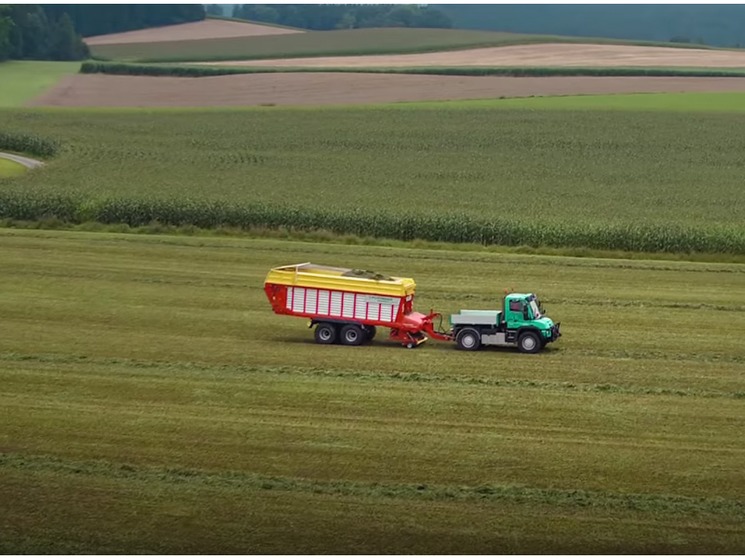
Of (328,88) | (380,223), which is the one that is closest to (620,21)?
(328,88)

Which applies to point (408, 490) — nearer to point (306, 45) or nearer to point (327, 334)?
point (327, 334)

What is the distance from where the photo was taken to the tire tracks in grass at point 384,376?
22625 mm

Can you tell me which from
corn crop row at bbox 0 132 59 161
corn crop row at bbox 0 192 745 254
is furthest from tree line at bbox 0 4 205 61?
corn crop row at bbox 0 192 745 254

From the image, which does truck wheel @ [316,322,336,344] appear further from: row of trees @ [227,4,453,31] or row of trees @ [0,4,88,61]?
row of trees @ [227,4,453,31]

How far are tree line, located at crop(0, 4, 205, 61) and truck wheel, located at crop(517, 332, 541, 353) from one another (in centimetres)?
8477

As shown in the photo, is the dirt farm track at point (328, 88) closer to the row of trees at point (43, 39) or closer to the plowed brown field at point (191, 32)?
the row of trees at point (43, 39)

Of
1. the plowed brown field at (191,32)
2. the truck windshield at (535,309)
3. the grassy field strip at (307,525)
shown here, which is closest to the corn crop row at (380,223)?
the truck windshield at (535,309)

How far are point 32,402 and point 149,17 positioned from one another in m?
113

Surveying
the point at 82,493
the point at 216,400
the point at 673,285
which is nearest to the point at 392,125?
the point at 673,285

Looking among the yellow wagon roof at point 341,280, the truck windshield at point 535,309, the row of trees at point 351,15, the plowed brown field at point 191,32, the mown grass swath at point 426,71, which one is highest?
the row of trees at point 351,15

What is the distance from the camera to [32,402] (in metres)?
21.2

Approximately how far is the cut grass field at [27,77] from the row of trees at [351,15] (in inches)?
1170

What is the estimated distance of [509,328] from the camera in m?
26.0

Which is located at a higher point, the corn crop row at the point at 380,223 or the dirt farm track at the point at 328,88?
the dirt farm track at the point at 328,88
